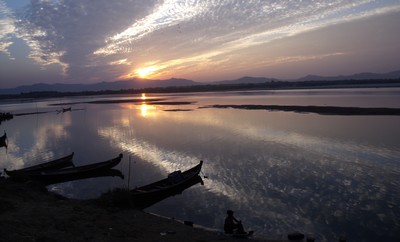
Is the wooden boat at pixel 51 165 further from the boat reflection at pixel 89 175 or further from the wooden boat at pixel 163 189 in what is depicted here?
the wooden boat at pixel 163 189

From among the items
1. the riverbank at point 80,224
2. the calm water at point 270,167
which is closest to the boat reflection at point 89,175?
the calm water at point 270,167

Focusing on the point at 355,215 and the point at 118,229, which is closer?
the point at 118,229

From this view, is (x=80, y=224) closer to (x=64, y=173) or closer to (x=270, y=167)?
(x=64, y=173)

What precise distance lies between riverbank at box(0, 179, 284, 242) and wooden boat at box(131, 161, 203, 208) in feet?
4.79

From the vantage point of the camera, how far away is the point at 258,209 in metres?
16.5

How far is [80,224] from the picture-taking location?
13.4 metres

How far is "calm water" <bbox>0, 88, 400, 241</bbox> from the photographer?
15180 mm

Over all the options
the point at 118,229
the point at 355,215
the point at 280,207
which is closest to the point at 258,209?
the point at 280,207

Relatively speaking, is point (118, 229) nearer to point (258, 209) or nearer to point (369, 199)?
point (258, 209)

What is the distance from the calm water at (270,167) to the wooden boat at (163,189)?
512 millimetres

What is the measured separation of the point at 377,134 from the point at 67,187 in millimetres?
28916

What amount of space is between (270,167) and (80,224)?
46.3 ft

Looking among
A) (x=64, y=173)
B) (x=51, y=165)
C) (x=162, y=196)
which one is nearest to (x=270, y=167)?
(x=162, y=196)

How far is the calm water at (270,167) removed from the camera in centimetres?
1518
